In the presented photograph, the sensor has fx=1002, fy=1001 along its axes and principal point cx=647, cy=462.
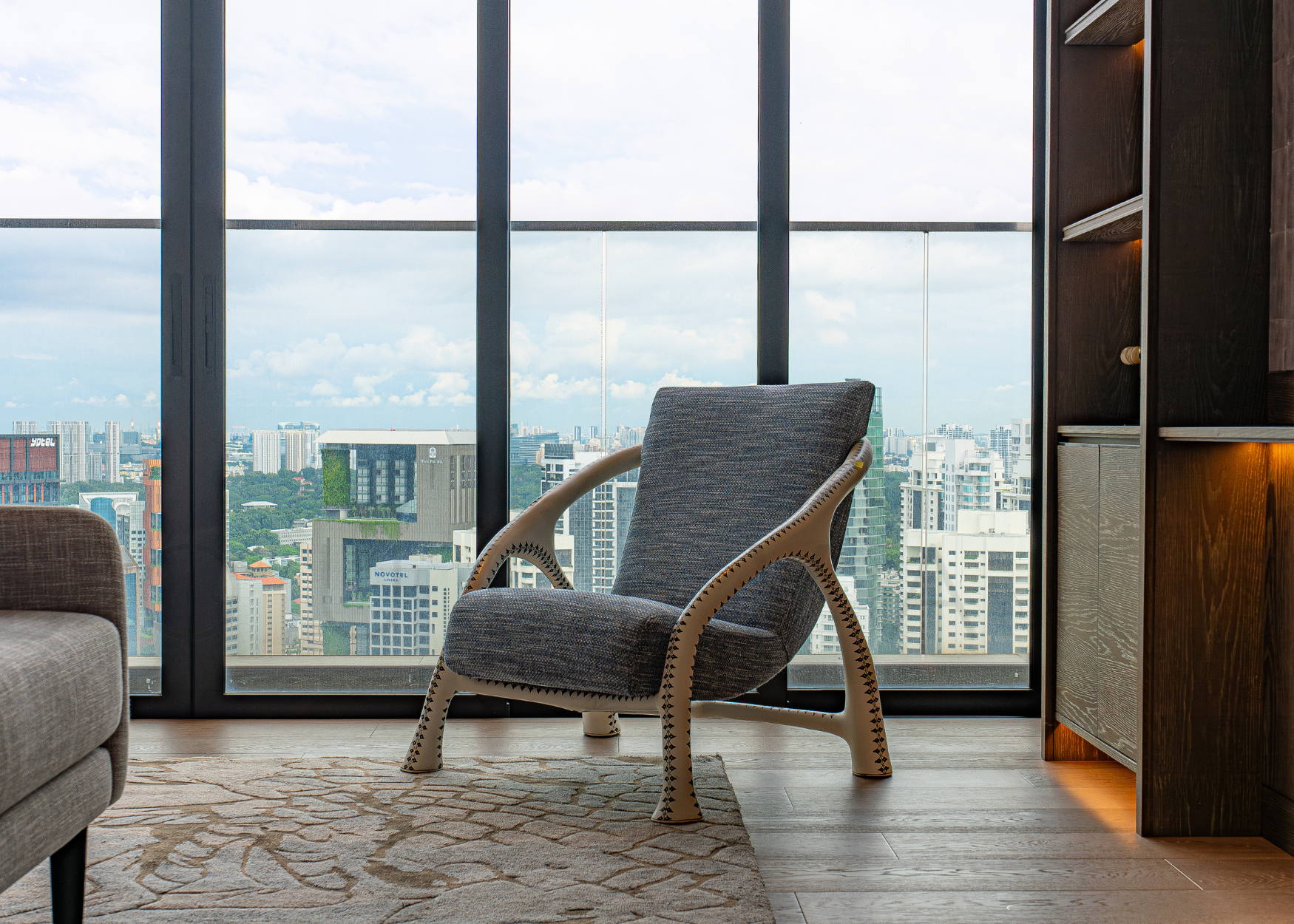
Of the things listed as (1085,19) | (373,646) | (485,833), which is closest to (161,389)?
(373,646)

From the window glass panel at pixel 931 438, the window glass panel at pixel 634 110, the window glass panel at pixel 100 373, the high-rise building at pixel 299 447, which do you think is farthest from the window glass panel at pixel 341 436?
the window glass panel at pixel 931 438

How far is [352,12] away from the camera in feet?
9.64

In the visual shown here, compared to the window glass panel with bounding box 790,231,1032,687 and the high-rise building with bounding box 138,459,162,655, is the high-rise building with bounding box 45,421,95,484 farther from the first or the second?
the window glass panel with bounding box 790,231,1032,687

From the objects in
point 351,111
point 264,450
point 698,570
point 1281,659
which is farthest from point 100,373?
point 1281,659

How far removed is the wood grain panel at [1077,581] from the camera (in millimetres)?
2334

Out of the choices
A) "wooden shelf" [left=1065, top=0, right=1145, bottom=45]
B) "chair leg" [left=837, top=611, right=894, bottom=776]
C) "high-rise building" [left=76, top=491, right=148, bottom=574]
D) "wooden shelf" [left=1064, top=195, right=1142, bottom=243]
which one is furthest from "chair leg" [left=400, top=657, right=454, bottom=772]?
"wooden shelf" [left=1065, top=0, right=1145, bottom=45]

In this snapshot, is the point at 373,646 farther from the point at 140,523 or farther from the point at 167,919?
the point at 167,919

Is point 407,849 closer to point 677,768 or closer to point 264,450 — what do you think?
point 677,768

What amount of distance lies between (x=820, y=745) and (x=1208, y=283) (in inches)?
55.2

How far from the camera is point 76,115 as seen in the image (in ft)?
9.55

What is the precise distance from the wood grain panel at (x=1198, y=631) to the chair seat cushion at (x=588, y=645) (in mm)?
782

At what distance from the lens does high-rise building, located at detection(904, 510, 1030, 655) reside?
2982mm

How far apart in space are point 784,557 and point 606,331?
106cm

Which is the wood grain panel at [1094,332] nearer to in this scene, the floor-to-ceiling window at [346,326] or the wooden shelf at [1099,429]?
the wooden shelf at [1099,429]
